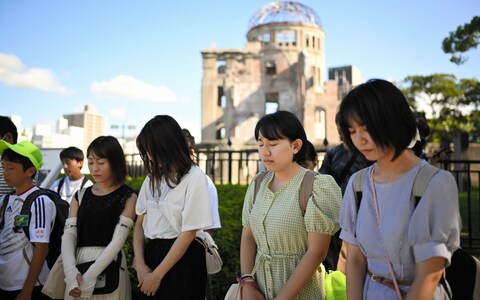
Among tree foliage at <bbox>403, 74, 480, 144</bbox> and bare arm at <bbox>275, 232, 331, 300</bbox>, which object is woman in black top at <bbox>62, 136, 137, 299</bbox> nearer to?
bare arm at <bbox>275, 232, 331, 300</bbox>

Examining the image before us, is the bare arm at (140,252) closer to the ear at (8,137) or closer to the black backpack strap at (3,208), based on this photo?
the black backpack strap at (3,208)

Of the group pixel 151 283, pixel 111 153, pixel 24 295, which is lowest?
pixel 24 295

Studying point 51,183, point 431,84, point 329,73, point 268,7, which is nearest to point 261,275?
point 51,183

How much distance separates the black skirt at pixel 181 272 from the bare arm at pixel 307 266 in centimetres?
88

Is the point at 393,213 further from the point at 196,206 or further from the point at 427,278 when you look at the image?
the point at 196,206

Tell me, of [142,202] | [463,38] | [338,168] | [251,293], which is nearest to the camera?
[251,293]

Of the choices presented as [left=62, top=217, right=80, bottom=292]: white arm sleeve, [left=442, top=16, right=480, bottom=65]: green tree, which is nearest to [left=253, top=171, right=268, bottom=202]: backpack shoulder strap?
[left=62, top=217, right=80, bottom=292]: white arm sleeve

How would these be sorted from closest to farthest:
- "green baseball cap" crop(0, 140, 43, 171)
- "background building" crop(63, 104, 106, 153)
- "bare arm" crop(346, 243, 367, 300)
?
1. "bare arm" crop(346, 243, 367, 300)
2. "green baseball cap" crop(0, 140, 43, 171)
3. "background building" crop(63, 104, 106, 153)

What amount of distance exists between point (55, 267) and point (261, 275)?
1783 millimetres

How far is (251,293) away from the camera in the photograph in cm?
272

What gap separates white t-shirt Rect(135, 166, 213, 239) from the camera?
3.21m

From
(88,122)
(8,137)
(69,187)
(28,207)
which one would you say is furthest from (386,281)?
(88,122)

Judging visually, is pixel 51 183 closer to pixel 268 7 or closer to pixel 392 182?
pixel 392 182

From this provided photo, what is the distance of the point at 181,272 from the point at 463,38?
9.53 meters
